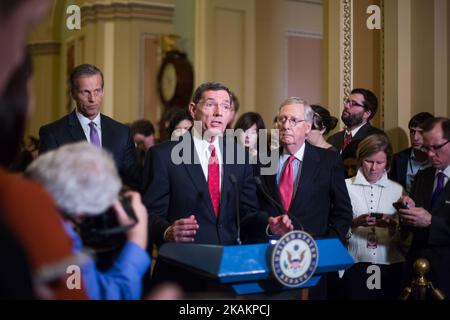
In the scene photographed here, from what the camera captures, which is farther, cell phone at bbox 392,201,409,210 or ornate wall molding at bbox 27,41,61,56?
ornate wall molding at bbox 27,41,61,56

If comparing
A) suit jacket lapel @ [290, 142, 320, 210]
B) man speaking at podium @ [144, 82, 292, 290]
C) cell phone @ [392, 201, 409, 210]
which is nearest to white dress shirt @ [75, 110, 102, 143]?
man speaking at podium @ [144, 82, 292, 290]

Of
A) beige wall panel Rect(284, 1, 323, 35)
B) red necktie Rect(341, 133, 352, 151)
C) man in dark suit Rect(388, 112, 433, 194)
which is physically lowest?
man in dark suit Rect(388, 112, 433, 194)

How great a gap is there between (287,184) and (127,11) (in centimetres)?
692

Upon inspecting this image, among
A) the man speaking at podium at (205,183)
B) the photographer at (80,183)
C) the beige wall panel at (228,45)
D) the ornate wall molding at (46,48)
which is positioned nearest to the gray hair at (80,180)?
the photographer at (80,183)

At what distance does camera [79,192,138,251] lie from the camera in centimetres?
159

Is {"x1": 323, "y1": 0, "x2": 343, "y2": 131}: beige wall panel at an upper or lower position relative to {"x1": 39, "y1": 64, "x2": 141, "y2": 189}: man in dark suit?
upper

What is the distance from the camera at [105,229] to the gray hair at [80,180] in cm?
12

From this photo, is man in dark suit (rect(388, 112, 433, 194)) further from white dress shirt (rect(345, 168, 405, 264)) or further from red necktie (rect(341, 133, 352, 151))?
white dress shirt (rect(345, 168, 405, 264))

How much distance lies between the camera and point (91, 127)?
11.5 ft

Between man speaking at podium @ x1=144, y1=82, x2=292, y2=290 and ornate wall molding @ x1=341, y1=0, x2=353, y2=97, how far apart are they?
2.55m

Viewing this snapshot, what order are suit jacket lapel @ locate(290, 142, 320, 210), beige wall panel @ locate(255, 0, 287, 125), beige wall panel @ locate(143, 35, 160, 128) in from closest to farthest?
suit jacket lapel @ locate(290, 142, 320, 210), beige wall panel @ locate(255, 0, 287, 125), beige wall panel @ locate(143, 35, 160, 128)

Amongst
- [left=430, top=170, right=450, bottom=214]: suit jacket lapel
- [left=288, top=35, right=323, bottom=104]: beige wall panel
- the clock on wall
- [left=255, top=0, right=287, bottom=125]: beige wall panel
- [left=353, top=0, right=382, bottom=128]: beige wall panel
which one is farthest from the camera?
[left=288, top=35, right=323, bottom=104]: beige wall panel

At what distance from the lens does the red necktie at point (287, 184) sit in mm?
3139
